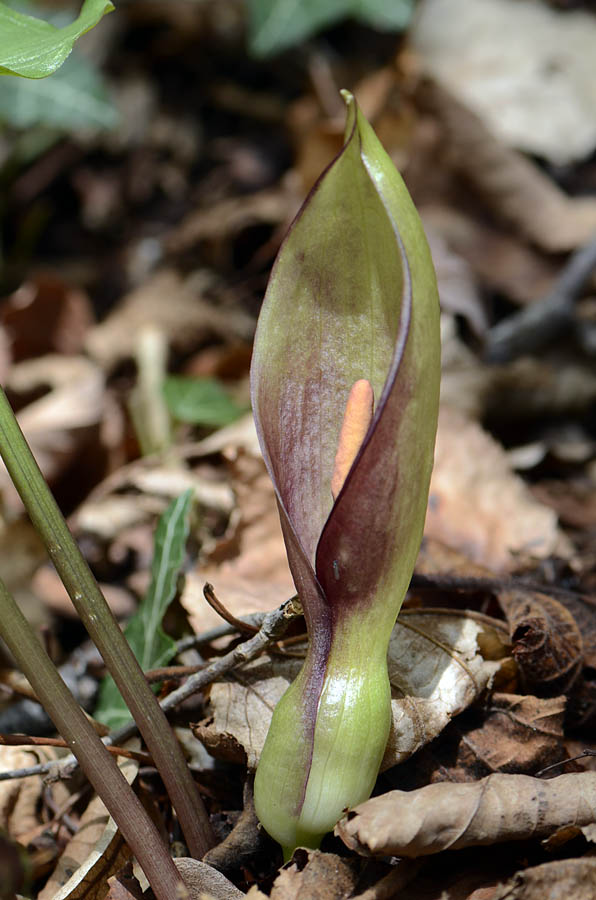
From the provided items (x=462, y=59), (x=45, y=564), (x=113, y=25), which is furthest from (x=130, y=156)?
(x=45, y=564)

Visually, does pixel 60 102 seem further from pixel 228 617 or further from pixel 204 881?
pixel 204 881

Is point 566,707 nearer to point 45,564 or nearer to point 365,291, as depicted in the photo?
point 365,291

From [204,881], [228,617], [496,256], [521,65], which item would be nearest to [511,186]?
[496,256]

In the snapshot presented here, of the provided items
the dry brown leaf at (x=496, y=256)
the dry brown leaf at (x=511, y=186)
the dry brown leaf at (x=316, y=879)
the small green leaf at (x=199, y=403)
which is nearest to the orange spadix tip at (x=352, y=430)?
the dry brown leaf at (x=316, y=879)

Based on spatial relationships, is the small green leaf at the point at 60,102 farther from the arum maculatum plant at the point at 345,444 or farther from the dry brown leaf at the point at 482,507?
the arum maculatum plant at the point at 345,444

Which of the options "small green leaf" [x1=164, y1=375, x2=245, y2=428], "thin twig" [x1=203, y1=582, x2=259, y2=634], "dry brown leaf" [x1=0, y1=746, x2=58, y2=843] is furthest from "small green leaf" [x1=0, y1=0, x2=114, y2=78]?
"small green leaf" [x1=164, y1=375, x2=245, y2=428]

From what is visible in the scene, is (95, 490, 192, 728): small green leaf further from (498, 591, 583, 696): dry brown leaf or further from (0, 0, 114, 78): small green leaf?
(0, 0, 114, 78): small green leaf
